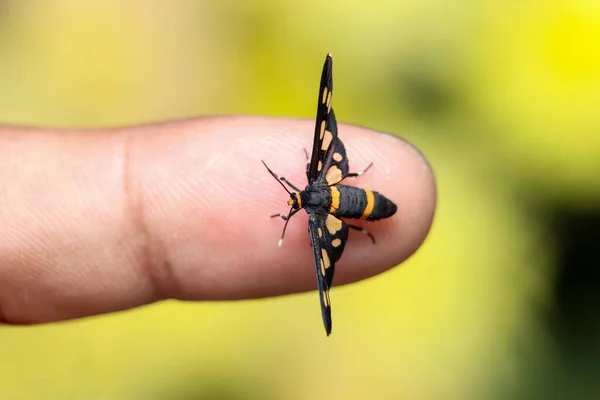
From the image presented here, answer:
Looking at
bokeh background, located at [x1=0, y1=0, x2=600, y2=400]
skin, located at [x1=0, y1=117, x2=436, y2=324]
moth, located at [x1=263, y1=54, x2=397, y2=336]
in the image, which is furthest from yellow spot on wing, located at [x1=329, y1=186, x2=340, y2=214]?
bokeh background, located at [x1=0, y1=0, x2=600, y2=400]

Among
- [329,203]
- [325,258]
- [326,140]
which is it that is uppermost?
[326,140]

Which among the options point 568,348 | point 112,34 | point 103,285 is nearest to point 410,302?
point 568,348

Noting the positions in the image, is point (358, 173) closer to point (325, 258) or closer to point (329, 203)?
point (329, 203)

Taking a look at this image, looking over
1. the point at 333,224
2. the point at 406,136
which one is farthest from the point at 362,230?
the point at 406,136

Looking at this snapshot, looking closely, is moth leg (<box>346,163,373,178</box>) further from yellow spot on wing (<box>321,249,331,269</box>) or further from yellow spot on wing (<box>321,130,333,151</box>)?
yellow spot on wing (<box>321,249,331,269</box>)

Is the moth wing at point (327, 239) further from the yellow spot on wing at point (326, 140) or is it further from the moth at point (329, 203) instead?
the yellow spot on wing at point (326, 140)

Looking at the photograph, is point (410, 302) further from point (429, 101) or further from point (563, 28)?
point (563, 28)
